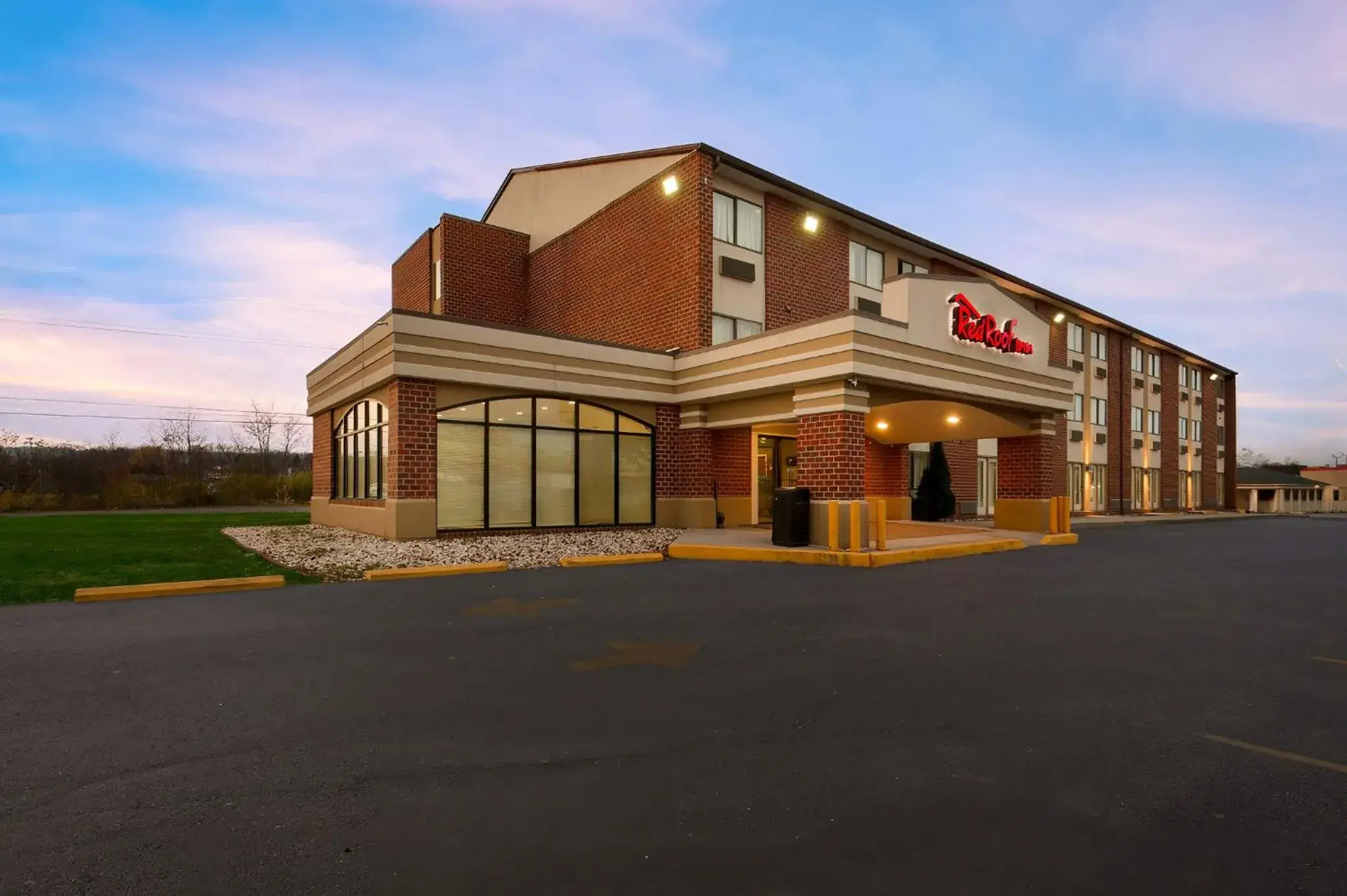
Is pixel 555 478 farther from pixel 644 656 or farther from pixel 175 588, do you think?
pixel 644 656

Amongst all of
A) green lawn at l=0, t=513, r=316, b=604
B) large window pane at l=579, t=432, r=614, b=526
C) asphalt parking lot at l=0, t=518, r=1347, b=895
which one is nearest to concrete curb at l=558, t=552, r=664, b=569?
green lawn at l=0, t=513, r=316, b=604

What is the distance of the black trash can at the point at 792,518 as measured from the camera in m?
14.4

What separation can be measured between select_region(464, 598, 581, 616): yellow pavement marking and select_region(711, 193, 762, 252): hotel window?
45.8 ft

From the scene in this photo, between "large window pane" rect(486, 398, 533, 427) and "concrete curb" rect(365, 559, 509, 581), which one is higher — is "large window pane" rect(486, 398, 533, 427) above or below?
above

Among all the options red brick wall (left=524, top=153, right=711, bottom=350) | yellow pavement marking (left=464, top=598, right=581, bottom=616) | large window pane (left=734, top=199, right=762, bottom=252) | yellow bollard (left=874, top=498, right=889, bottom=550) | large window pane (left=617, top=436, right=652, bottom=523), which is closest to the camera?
yellow pavement marking (left=464, top=598, right=581, bottom=616)

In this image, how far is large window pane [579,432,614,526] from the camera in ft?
59.5

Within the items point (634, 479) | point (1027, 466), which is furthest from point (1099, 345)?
point (634, 479)

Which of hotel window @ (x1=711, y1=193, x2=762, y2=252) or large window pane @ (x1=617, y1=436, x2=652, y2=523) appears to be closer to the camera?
large window pane @ (x1=617, y1=436, x2=652, y2=523)

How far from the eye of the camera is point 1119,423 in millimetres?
37125

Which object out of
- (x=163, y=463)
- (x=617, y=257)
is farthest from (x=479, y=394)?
(x=163, y=463)

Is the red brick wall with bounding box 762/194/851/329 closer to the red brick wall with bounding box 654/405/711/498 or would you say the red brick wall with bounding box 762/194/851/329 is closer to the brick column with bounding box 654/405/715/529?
the red brick wall with bounding box 654/405/711/498

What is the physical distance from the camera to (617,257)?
22203mm

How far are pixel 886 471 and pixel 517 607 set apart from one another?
1849cm

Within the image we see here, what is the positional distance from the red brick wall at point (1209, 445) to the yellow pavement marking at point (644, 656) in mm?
51078
